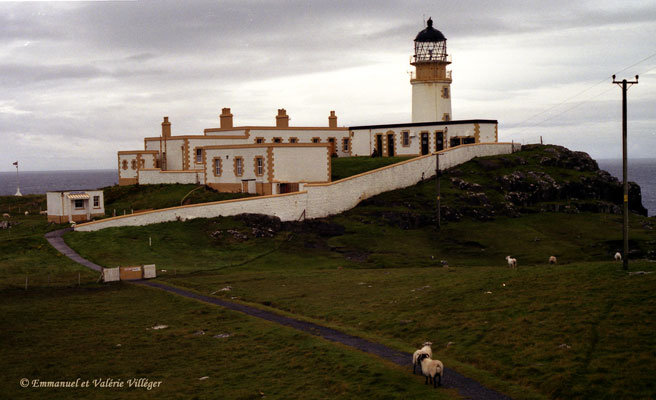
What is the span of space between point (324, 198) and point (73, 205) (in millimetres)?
22275

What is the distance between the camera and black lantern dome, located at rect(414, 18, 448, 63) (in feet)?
254

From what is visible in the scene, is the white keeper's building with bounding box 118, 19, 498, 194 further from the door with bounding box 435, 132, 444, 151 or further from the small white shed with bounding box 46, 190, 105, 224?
the small white shed with bounding box 46, 190, 105, 224

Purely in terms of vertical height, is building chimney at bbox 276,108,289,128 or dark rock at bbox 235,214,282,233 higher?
building chimney at bbox 276,108,289,128

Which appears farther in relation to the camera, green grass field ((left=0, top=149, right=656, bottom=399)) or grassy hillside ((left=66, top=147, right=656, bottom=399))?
grassy hillside ((left=66, top=147, right=656, bottom=399))

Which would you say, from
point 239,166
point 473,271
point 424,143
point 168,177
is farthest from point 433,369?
point 424,143

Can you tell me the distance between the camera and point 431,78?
77.6 m

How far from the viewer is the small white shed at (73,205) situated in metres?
57.5

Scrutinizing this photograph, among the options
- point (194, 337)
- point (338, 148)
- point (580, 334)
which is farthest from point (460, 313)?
point (338, 148)

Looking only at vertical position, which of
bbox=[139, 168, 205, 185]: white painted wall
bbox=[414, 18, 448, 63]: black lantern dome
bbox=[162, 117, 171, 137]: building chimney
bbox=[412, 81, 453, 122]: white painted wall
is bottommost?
bbox=[139, 168, 205, 185]: white painted wall

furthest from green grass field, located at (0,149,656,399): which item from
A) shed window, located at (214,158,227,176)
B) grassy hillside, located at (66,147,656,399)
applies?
shed window, located at (214,158,227,176)

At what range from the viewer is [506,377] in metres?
18.7

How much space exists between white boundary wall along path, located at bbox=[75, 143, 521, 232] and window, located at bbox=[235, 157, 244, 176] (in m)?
7.49

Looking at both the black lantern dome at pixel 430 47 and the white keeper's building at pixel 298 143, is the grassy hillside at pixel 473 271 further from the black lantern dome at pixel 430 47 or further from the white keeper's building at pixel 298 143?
the black lantern dome at pixel 430 47
